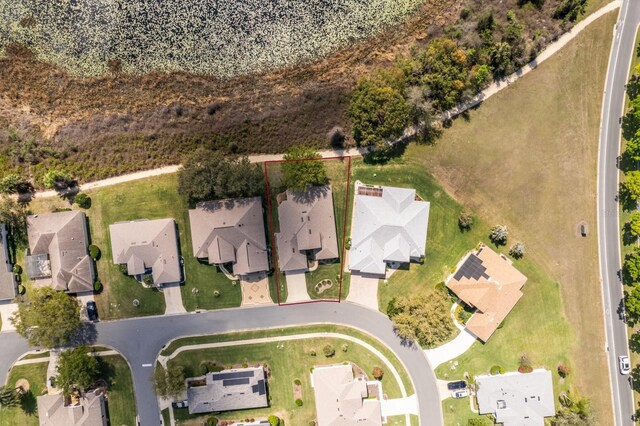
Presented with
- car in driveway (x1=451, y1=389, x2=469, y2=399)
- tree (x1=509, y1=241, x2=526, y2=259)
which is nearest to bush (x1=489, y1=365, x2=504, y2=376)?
car in driveway (x1=451, y1=389, x2=469, y2=399)

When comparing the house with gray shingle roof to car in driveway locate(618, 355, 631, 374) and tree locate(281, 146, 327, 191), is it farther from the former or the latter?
car in driveway locate(618, 355, 631, 374)

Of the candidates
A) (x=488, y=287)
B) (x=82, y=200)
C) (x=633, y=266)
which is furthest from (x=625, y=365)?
(x=82, y=200)

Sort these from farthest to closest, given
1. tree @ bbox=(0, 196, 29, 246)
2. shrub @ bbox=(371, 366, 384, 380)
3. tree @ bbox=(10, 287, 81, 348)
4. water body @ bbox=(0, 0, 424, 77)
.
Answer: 1. shrub @ bbox=(371, 366, 384, 380)
2. water body @ bbox=(0, 0, 424, 77)
3. tree @ bbox=(0, 196, 29, 246)
4. tree @ bbox=(10, 287, 81, 348)

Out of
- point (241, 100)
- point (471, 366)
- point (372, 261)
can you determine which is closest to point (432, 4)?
point (241, 100)

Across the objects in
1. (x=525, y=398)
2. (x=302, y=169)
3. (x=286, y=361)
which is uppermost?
(x=302, y=169)

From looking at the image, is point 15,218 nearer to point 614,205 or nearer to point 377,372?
point 377,372
